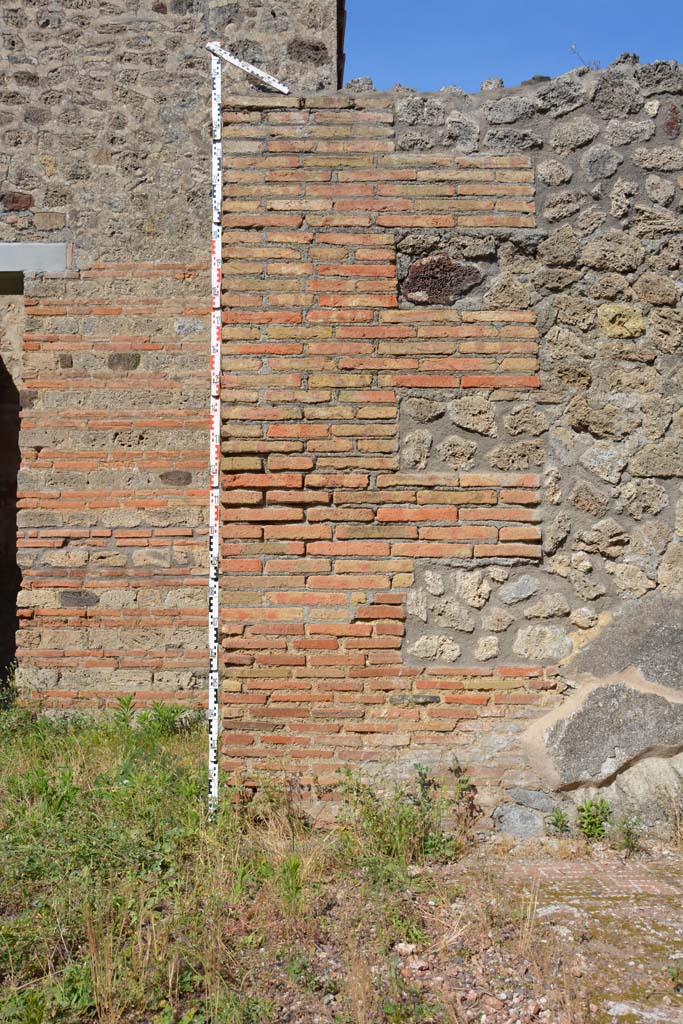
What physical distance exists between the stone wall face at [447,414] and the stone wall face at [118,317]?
230 cm

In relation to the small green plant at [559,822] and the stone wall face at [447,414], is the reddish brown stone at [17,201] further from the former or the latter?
the small green plant at [559,822]

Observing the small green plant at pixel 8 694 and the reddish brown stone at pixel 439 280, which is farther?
the small green plant at pixel 8 694

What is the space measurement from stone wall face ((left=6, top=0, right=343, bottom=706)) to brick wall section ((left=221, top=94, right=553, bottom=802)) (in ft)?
7.46

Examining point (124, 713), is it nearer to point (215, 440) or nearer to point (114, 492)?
point (114, 492)

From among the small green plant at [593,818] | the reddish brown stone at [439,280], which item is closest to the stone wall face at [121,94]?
the reddish brown stone at [439,280]

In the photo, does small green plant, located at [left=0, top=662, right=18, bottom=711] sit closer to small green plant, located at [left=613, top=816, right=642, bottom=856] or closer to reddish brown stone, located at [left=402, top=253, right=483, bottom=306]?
reddish brown stone, located at [left=402, top=253, right=483, bottom=306]

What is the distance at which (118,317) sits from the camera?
20.1ft

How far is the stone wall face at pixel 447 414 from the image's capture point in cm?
377

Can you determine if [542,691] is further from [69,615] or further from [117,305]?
[117,305]

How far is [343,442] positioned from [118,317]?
3.04 m

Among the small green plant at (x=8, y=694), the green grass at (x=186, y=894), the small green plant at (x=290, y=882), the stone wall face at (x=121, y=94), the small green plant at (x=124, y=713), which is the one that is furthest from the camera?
the stone wall face at (x=121, y=94)

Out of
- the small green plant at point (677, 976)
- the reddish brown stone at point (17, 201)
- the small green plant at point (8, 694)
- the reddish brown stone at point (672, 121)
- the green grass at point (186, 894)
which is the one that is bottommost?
the small green plant at point (8, 694)

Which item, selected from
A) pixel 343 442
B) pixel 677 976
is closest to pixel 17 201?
pixel 343 442

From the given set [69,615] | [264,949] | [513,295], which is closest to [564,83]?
[513,295]
